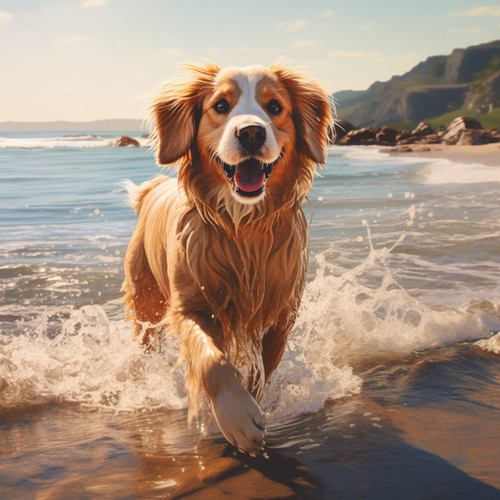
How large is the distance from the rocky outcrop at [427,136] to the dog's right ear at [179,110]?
104 ft

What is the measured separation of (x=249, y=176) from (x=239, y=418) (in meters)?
1.21

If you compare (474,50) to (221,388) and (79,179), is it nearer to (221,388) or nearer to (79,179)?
(79,179)

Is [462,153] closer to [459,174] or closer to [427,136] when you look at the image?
[459,174]

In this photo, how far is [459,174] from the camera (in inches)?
692

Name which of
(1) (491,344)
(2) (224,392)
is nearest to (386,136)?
(1) (491,344)

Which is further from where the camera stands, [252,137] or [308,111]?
[308,111]

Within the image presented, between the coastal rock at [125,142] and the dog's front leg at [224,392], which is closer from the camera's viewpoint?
Answer: the dog's front leg at [224,392]

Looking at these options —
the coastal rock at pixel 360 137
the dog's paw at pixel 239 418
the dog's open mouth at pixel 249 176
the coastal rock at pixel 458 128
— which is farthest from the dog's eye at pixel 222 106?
the coastal rock at pixel 360 137

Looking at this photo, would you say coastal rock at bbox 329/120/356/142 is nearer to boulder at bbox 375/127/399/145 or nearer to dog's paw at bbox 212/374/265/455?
dog's paw at bbox 212/374/265/455

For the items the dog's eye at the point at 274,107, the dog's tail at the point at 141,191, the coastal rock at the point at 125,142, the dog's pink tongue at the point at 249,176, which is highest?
the coastal rock at the point at 125,142

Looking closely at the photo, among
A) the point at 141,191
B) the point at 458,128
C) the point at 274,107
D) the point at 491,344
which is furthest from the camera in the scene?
the point at 458,128

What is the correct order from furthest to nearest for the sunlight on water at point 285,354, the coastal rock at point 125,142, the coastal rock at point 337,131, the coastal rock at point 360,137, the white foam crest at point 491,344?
the coastal rock at point 125,142
the coastal rock at point 360,137
the white foam crest at point 491,344
the sunlight on water at point 285,354
the coastal rock at point 337,131

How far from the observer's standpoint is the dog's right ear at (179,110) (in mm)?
3412

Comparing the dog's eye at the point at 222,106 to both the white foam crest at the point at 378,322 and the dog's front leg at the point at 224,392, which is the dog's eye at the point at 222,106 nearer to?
the dog's front leg at the point at 224,392
